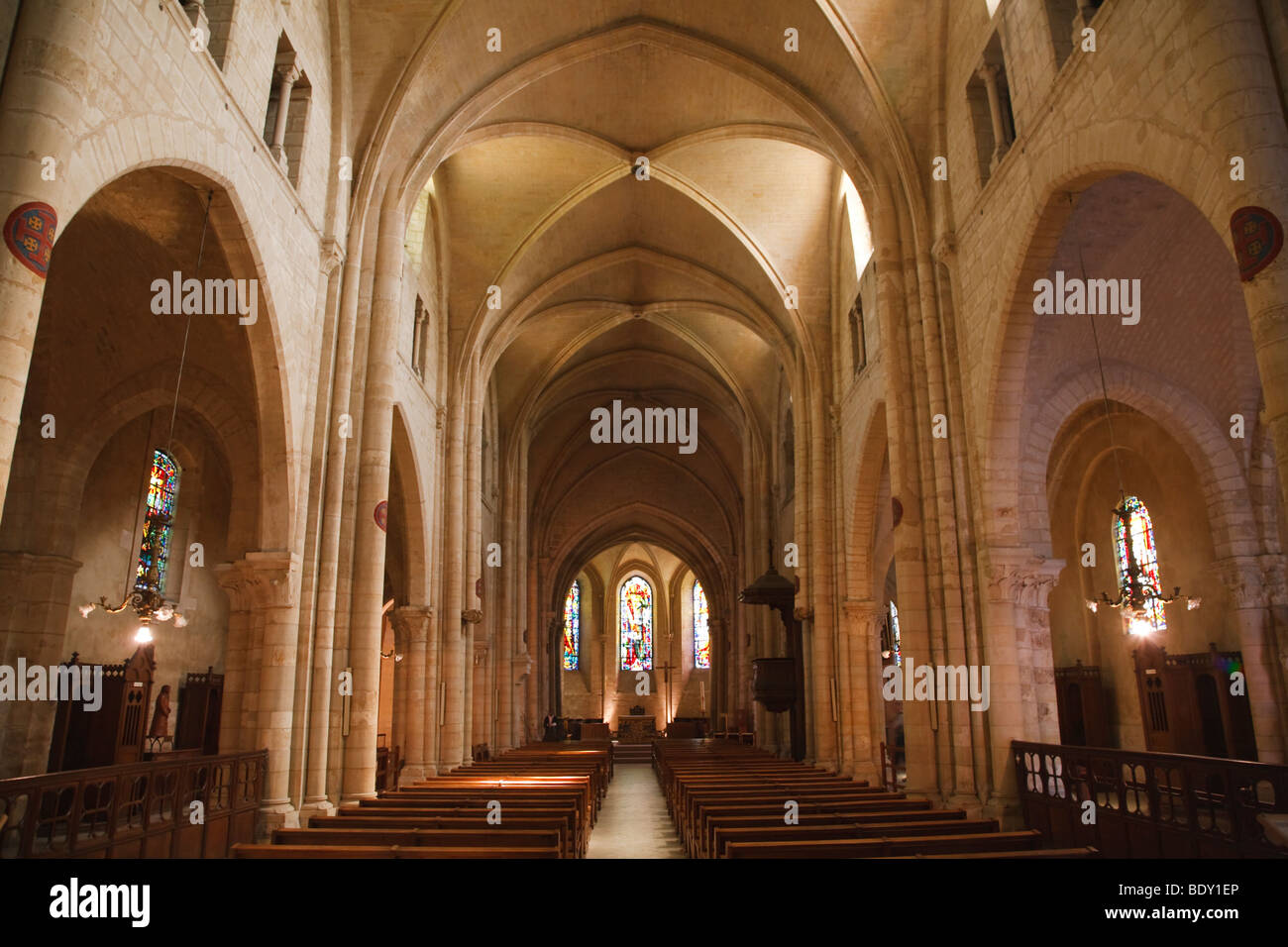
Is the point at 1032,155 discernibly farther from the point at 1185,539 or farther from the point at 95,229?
the point at 95,229

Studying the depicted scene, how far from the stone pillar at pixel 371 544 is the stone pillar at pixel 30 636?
5138mm

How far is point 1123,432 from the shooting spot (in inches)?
721

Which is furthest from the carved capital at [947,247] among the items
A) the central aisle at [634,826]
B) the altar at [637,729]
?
the altar at [637,729]

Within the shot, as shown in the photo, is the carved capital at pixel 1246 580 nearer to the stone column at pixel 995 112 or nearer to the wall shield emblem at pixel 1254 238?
the stone column at pixel 995 112

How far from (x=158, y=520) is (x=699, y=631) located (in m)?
34.9

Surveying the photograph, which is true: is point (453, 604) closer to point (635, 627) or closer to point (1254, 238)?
point (1254, 238)

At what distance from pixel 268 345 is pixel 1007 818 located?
10.4 m

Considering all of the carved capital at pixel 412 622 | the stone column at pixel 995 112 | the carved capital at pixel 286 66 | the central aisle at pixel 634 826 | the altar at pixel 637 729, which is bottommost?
the central aisle at pixel 634 826

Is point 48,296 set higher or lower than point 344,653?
higher

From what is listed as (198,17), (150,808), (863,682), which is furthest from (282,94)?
(863,682)

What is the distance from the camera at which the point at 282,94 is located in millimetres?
11406

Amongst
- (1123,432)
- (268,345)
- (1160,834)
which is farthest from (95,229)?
(1123,432)

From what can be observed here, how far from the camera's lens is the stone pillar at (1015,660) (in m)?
10.9

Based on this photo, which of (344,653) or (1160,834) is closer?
(1160,834)
